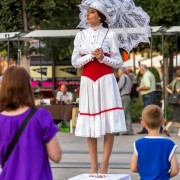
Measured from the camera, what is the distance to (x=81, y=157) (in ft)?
46.9

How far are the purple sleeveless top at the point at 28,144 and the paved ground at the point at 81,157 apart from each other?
16.5 feet

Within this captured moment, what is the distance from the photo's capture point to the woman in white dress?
366 inches

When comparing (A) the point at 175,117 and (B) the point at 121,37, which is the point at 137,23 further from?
(A) the point at 175,117

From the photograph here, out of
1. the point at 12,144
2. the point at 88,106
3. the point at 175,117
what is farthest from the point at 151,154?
the point at 175,117

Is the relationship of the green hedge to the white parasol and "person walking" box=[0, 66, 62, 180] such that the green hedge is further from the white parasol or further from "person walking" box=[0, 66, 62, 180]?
"person walking" box=[0, 66, 62, 180]

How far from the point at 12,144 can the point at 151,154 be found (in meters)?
1.57

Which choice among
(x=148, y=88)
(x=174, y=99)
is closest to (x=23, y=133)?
(x=174, y=99)

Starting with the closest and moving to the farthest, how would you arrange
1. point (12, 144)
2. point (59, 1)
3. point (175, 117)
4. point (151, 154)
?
point (12, 144), point (151, 154), point (175, 117), point (59, 1)

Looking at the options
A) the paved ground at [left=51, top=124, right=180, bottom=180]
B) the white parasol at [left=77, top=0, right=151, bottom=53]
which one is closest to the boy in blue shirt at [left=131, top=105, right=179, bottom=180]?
the white parasol at [left=77, top=0, right=151, bottom=53]

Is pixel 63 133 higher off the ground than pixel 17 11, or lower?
lower

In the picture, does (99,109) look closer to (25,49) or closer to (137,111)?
(137,111)

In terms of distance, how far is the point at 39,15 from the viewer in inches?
1182

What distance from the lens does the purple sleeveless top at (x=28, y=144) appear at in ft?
19.3

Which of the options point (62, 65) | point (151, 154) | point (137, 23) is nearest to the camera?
point (151, 154)
